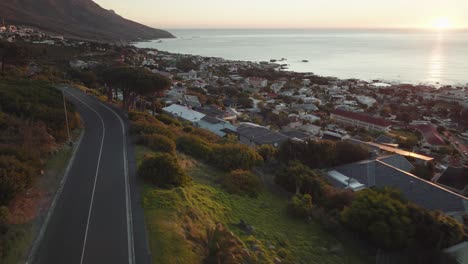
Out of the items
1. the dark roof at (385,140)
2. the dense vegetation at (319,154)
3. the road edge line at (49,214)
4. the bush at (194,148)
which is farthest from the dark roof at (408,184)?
the dark roof at (385,140)

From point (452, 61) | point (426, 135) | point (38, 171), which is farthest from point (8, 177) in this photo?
point (452, 61)

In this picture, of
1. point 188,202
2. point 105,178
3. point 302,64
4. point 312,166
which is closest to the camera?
point 188,202

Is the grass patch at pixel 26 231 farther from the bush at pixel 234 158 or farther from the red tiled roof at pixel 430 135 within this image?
the red tiled roof at pixel 430 135

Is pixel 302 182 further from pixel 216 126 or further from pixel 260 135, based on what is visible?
pixel 216 126

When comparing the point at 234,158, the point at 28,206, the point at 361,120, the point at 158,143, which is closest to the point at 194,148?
the point at 158,143

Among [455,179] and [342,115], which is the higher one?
[455,179]

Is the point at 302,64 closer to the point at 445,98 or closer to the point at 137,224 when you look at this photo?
the point at 445,98
